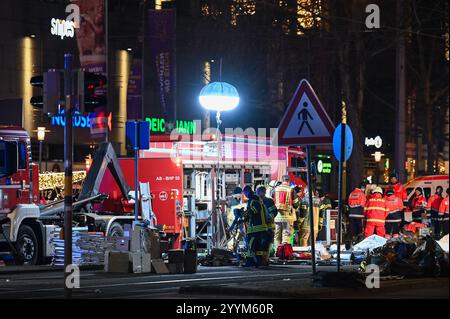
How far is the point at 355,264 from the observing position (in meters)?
23.6

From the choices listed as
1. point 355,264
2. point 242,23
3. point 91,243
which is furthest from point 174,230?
point 242,23

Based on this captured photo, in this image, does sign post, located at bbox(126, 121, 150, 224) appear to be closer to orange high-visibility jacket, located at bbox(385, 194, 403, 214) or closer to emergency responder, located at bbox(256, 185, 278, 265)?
emergency responder, located at bbox(256, 185, 278, 265)

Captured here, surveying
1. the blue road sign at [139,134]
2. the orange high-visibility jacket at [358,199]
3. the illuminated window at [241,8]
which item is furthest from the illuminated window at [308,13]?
the blue road sign at [139,134]

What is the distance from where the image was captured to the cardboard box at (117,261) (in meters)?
21.7

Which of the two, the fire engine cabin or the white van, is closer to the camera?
the fire engine cabin

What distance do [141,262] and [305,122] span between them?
747 cm

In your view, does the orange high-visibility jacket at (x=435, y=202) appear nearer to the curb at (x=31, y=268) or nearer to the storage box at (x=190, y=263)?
the curb at (x=31, y=268)

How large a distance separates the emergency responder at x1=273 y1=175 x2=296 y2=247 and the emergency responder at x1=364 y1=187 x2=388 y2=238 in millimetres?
2121

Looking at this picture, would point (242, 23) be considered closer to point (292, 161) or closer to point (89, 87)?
point (292, 161)

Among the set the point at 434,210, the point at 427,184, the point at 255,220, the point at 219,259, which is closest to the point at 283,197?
the point at 219,259

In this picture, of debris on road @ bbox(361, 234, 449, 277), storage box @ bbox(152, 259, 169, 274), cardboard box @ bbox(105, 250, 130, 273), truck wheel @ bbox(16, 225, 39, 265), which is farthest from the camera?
truck wheel @ bbox(16, 225, 39, 265)

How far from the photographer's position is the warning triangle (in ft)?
48.6

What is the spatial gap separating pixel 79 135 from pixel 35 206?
21.9 meters

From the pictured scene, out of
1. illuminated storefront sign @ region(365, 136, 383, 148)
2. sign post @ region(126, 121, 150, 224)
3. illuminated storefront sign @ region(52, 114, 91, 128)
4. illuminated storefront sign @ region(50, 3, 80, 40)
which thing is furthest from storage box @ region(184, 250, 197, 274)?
illuminated storefront sign @ region(365, 136, 383, 148)
